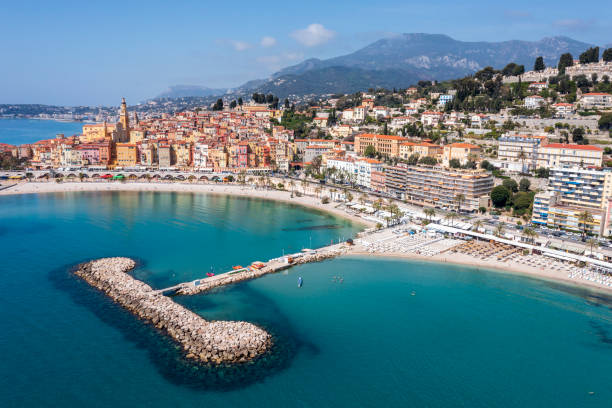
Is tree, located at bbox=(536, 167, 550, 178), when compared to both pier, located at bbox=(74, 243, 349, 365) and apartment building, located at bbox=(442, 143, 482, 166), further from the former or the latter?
pier, located at bbox=(74, 243, 349, 365)

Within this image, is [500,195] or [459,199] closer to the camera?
[500,195]

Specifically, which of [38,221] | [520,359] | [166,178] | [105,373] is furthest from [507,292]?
[166,178]

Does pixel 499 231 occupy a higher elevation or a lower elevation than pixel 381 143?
lower

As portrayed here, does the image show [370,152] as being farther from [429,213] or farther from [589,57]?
[589,57]

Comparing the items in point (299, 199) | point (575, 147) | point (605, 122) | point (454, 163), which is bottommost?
point (299, 199)

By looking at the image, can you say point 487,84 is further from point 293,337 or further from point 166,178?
point 293,337

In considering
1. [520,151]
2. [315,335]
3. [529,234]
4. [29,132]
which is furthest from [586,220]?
[29,132]

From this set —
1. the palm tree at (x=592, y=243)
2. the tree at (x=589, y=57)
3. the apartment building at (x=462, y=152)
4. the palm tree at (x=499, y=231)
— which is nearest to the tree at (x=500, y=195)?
the palm tree at (x=499, y=231)
